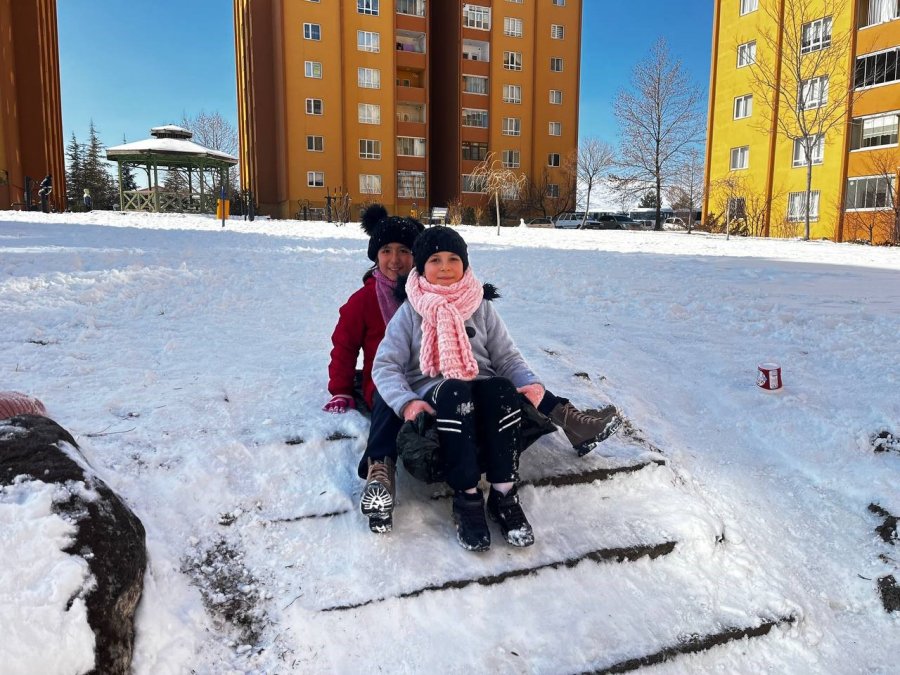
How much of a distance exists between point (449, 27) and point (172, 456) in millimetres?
43169

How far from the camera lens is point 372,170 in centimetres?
3834

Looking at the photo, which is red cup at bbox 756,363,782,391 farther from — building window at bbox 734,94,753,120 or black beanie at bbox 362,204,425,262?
building window at bbox 734,94,753,120

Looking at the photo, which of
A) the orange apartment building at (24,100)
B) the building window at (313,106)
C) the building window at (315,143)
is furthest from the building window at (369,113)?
the orange apartment building at (24,100)

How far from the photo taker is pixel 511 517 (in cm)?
260

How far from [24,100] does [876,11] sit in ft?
107

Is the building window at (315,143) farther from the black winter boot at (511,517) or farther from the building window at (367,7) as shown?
the black winter boot at (511,517)

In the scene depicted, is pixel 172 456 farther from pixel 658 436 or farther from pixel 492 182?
pixel 492 182

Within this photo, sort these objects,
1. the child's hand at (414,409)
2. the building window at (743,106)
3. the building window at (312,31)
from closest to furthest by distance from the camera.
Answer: the child's hand at (414,409)
the building window at (743,106)
the building window at (312,31)

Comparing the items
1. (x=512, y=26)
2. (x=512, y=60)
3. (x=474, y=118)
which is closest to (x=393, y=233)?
(x=474, y=118)

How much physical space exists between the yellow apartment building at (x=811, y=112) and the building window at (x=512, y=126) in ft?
46.6

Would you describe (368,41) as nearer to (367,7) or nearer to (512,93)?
(367,7)

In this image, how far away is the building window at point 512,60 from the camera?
134ft

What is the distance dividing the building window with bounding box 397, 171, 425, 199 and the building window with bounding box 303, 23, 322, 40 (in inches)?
355

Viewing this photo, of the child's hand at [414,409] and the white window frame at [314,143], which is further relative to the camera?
the white window frame at [314,143]
